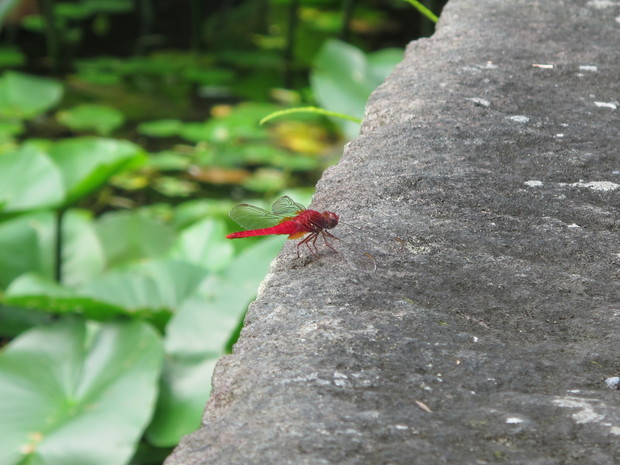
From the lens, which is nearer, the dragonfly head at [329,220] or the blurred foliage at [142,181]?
the dragonfly head at [329,220]

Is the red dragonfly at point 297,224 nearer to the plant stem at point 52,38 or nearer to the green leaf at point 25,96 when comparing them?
the green leaf at point 25,96

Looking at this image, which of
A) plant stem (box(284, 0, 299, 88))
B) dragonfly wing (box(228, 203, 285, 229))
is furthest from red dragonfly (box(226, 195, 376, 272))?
plant stem (box(284, 0, 299, 88))

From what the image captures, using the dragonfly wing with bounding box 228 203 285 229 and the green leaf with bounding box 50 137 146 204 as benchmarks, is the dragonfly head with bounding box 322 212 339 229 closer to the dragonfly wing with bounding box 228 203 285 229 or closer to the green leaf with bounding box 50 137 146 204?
the dragonfly wing with bounding box 228 203 285 229

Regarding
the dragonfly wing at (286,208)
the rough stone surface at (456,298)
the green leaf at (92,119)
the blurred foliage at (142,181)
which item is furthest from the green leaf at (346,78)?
the dragonfly wing at (286,208)

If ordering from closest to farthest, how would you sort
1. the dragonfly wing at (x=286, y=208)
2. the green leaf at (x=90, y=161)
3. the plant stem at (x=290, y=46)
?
the dragonfly wing at (x=286, y=208) → the green leaf at (x=90, y=161) → the plant stem at (x=290, y=46)

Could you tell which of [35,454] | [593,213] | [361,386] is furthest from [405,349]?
[35,454]

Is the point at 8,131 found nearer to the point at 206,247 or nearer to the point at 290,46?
the point at 206,247
